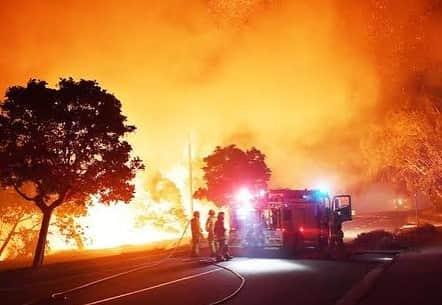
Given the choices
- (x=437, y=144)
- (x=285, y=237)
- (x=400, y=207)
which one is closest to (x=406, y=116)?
(x=437, y=144)

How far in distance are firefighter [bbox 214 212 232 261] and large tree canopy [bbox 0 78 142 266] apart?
488 cm

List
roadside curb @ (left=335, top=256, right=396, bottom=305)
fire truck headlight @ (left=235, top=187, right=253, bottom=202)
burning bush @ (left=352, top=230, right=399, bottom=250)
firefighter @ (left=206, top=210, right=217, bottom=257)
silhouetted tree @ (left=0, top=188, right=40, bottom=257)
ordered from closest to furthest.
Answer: roadside curb @ (left=335, top=256, right=396, bottom=305)
firefighter @ (left=206, top=210, right=217, bottom=257)
fire truck headlight @ (left=235, top=187, right=253, bottom=202)
burning bush @ (left=352, top=230, right=399, bottom=250)
silhouetted tree @ (left=0, top=188, right=40, bottom=257)

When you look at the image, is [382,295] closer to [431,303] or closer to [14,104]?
[431,303]

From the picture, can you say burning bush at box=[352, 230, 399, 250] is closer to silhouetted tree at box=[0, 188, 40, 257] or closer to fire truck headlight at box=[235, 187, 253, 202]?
fire truck headlight at box=[235, 187, 253, 202]

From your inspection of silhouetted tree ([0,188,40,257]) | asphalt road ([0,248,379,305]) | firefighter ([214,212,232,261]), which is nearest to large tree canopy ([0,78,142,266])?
asphalt road ([0,248,379,305])

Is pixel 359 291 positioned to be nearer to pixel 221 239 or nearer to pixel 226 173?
pixel 221 239

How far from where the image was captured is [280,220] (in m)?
20.4

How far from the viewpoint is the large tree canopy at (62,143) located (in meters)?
20.3

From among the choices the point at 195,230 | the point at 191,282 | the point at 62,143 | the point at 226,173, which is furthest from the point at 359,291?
the point at 226,173

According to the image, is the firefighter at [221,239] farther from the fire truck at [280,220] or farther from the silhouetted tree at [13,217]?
the silhouetted tree at [13,217]

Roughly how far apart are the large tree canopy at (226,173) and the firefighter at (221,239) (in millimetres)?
25364

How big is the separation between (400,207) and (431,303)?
172240 mm

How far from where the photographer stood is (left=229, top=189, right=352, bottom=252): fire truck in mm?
20359

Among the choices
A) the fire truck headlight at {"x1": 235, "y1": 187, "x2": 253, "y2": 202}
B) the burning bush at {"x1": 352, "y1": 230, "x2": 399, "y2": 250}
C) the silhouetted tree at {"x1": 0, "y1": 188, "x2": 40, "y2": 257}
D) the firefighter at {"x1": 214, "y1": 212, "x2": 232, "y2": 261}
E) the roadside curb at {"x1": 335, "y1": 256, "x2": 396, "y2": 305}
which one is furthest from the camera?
the silhouetted tree at {"x1": 0, "y1": 188, "x2": 40, "y2": 257}
